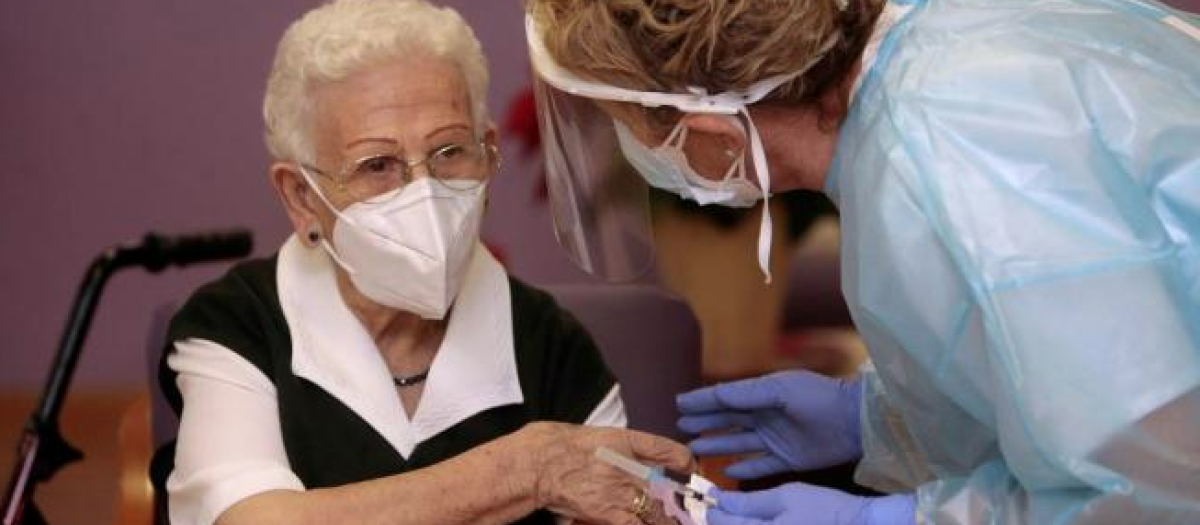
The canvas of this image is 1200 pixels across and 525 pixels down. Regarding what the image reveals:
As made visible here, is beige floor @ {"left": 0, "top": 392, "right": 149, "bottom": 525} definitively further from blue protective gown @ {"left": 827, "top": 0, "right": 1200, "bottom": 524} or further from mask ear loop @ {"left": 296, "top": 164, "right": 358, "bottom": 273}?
blue protective gown @ {"left": 827, "top": 0, "right": 1200, "bottom": 524}

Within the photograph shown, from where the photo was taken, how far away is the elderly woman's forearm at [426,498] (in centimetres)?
185

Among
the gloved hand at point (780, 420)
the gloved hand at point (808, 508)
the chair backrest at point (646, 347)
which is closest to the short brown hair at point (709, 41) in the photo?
the gloved hand at point (808, 508)

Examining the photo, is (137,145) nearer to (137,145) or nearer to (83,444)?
(137,145)

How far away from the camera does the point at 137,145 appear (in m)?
4.15

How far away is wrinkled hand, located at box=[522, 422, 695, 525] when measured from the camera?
75.6 inches

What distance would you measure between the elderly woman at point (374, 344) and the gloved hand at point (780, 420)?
15 centimetres

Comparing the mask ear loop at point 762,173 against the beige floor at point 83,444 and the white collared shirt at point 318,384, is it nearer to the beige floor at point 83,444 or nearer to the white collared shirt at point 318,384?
the white collared shirt at point 318,384

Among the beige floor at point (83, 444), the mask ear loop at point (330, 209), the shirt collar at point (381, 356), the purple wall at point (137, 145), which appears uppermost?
the mask ear loop at point (330, 209)

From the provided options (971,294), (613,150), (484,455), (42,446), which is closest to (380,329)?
(484,455)

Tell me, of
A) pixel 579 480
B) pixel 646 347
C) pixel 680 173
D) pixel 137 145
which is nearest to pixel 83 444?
pixel 137 145

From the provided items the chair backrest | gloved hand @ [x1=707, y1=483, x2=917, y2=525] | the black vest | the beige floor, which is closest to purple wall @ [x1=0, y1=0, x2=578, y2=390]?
the beige floor

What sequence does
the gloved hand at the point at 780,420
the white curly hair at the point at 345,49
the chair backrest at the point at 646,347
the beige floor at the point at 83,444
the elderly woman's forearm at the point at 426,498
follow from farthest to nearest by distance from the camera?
the beige floor at the point at 83,444
the chair backrest at the point at 646,347
the gloved hand at the point at 780,420
the white curly hair at the point at 345,49
the elderly woman's forearm at the point at 426,498

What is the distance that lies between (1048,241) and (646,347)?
3.34 ft


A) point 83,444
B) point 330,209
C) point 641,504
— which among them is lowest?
point 83,444
